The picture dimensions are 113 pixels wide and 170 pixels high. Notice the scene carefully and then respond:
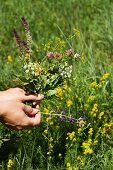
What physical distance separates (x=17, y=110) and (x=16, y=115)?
0.07 ft

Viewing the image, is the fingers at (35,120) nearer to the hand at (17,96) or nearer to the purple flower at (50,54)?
the hand at (17,96)

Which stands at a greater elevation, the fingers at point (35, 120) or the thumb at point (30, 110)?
the thumb at point (30, 110)

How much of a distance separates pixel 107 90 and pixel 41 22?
1.46m

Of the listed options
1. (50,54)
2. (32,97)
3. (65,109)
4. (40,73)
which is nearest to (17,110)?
(32,97)

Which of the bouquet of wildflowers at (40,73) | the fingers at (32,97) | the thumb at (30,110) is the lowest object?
the thumb at (30,110)

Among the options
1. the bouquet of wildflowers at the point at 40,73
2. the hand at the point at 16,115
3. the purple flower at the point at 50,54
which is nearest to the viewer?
the hand at the point at 16,115

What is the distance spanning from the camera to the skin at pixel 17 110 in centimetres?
199

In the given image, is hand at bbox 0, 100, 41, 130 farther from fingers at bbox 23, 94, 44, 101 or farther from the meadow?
the meadow

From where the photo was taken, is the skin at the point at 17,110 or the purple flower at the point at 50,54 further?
the purple flower at the point at 50,54

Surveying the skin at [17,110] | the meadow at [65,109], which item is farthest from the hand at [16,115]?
the meadow at [65,109]

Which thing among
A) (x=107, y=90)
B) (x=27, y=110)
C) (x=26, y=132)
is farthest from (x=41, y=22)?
(x=27, y=110)

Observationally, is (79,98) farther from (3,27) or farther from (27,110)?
(3,27)

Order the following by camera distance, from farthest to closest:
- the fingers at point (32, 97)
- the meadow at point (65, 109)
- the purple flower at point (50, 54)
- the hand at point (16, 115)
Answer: the purple flower at point (50, 54) < the meadow at point (65, 109) < the fingers at point (32, 97) < the hand at point (16, 115)

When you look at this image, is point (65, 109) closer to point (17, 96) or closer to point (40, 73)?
point (40, 73)
